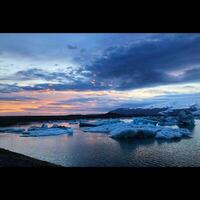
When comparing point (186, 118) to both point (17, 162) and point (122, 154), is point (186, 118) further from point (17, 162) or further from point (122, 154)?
point (17, 162)

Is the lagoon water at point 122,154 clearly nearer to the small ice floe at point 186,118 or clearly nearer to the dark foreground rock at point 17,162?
the dark foreground rock at point 17,162

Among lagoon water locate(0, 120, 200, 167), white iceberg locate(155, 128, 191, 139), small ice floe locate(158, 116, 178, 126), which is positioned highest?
small ice floe locate(158, 116, 178, 126)

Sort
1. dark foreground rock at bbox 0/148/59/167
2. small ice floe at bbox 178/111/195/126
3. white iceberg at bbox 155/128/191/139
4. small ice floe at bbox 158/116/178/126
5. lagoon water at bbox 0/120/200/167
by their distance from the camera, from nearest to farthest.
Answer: dark foreground rock at bbox 0/148/59/167 < lagoon water at bbox 0/120/200/167 < white iceberg at bbox 155/128/191/139 < small ice floe at bbox 178/111/195/126 < small ice floe at bbox 158/116/178/126

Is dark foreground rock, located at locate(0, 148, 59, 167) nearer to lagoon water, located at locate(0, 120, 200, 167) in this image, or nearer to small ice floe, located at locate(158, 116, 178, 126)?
lagoon water, located at locate(0, 120, 200, 167)

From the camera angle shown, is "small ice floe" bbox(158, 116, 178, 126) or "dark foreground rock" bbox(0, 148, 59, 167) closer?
"dark foreground rock" bbox(0, 148, 59, 167)

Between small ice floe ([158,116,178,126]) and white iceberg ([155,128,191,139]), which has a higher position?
small ice floe ([158,116,178,126])

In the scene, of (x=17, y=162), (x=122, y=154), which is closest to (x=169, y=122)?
(x=122, y=154)

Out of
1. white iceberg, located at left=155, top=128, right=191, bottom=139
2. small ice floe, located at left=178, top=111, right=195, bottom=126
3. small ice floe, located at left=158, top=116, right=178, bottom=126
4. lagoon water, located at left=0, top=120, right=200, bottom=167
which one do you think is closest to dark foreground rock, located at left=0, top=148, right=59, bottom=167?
lagoon water, located at left=0, top=120, right=200, bottom=167

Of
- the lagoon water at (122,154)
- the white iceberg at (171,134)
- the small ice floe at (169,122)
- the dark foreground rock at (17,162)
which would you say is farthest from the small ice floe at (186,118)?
the dark foreground rock at (17,162)

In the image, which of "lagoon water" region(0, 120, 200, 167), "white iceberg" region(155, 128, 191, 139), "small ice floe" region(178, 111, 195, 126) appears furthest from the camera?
"small ice floe" region(178, 111, 195, 126)

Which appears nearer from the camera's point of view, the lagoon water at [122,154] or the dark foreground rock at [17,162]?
the dark foreground rock at [17,162]

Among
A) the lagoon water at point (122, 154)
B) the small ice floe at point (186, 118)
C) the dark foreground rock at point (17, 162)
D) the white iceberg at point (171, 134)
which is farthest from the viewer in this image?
the small ice floe at point (186, 118)
